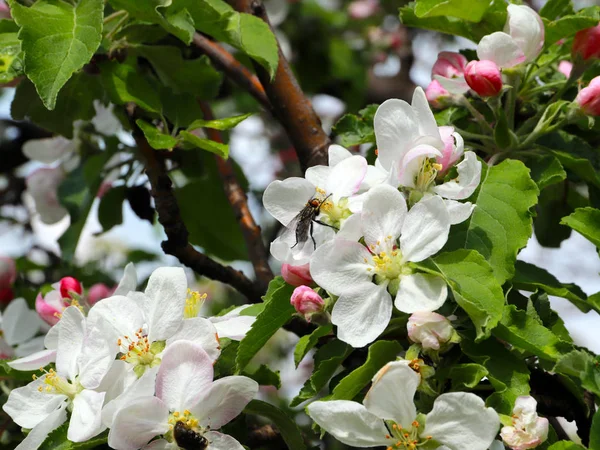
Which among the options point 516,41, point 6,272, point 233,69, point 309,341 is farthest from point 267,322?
point 6,272

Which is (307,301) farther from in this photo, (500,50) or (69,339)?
(500,50)

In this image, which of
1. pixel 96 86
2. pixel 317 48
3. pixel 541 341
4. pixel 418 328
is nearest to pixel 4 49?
pixel 96 86

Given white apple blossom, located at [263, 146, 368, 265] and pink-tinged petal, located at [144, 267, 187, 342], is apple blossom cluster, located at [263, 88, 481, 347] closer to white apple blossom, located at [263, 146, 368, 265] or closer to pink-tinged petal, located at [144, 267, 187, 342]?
white apple blossom, located at [263, 146, 368, 265]

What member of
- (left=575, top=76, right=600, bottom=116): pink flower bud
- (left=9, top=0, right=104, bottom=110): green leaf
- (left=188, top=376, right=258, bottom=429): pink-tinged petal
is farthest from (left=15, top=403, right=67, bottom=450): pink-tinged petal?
(left=575, top=76, right=600, bottom=116): pink flower bud

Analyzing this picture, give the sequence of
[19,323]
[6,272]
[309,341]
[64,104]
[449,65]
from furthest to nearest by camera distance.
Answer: [6,272], [19,323], [64,104], [449,65], [309,341]

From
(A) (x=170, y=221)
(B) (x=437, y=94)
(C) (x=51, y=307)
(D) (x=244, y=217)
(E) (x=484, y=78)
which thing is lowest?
(D) (x=244, y=217)

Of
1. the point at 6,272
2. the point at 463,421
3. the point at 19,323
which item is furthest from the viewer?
the point at 6,272
